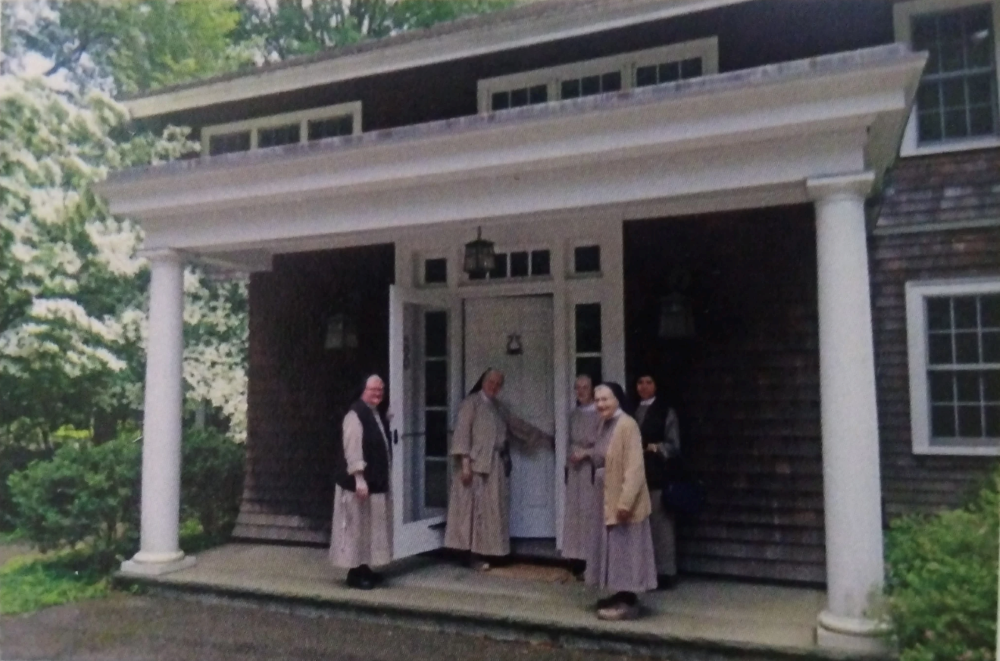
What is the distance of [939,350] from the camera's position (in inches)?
245

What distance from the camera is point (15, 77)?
6246mm

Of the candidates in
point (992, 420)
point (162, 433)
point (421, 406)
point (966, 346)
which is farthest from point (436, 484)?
point (992, 420)

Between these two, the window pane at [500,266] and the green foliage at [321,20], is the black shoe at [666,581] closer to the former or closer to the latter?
the window pane at [500,266]

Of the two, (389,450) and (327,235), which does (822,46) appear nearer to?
(327,235)

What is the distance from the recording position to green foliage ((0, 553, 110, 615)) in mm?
5559

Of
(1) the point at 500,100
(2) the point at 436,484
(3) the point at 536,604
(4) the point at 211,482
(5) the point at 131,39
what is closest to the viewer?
(3) the point at 536,604

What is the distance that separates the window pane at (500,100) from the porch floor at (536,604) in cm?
393

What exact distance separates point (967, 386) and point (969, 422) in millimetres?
278

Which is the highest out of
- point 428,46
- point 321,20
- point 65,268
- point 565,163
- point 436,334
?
point 321,20

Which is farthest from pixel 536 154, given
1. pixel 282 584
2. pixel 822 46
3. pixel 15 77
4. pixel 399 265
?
pixel 15 77

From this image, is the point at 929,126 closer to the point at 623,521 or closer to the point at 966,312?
the point at 966,312

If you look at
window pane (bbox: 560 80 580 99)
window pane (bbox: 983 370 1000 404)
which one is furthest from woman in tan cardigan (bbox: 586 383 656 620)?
window pane (bbox: 983 370 1000 404)

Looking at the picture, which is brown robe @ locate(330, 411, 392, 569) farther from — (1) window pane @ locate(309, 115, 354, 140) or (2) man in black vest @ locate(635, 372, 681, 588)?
(1) window pane @ locate(309, 115, 354, 140)

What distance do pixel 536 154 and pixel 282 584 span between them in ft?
11.4
